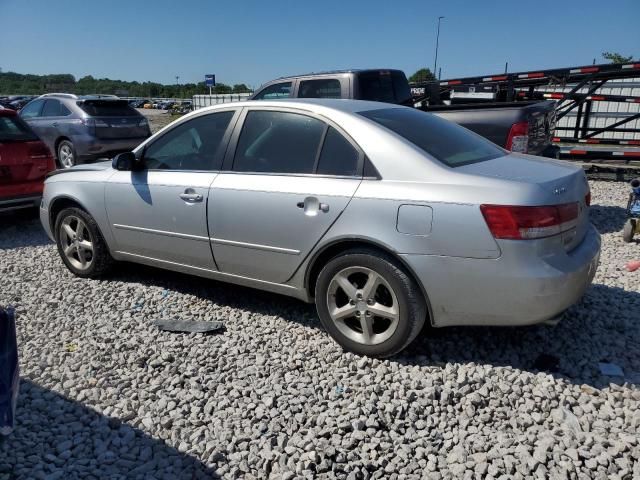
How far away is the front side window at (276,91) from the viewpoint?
7.44 m

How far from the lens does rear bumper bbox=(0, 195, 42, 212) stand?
6330 mm

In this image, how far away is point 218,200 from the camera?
3.58 meters

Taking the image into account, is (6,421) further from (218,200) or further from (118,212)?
(118,212)

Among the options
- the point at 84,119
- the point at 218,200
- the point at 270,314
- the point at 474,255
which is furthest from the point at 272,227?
the point at 84,119

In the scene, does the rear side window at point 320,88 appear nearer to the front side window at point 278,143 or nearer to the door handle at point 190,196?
the front side window at point 278,143

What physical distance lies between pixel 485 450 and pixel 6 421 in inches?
81.6

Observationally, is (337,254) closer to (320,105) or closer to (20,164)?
(320,105)

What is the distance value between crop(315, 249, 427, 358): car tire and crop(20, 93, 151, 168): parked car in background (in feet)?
29.7

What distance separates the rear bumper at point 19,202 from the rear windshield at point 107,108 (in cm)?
463

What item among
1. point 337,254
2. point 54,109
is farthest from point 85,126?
point 337,254

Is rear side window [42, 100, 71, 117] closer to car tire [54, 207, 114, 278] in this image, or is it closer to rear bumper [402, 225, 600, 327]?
car tire [54, 207, 114, 278]

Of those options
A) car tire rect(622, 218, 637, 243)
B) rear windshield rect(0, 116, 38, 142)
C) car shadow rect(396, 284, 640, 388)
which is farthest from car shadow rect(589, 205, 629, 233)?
rear windshield rect(0, 116, 38, 142)

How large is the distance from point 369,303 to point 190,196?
1578 millimetres

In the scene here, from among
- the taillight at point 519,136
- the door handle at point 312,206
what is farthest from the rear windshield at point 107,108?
the door handle at point 312,206
